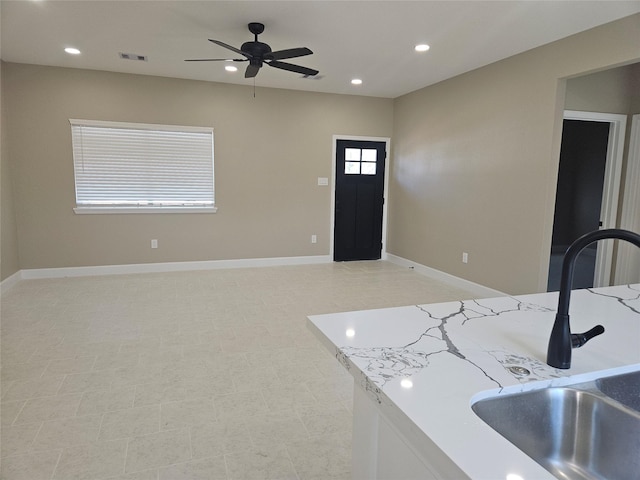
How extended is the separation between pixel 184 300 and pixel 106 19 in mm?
2805

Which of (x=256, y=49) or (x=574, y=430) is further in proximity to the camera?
(x=256, y=49)

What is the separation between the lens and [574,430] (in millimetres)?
986

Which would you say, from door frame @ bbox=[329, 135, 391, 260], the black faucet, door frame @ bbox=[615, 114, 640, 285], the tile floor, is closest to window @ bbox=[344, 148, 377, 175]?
door frame @ bbox=[329, 135, 391, 260]

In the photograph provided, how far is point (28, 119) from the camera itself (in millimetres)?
5055

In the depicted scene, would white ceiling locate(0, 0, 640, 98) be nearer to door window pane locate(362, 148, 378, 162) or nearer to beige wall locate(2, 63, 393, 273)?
beige wall locate(2, 63, 393, 273)

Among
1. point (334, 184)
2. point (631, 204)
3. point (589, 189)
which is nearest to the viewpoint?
point (631, 204)

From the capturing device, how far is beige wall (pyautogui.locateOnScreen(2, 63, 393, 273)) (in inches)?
202

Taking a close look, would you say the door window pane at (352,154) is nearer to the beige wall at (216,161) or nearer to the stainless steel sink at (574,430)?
the beige wall at (216,161)

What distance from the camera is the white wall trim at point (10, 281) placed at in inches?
182

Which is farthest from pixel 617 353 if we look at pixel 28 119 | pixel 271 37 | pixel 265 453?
pixel 28 119

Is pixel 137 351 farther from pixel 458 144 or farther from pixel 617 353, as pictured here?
pixel 458 144

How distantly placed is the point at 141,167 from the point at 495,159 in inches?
179

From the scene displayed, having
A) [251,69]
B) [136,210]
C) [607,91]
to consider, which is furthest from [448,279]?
[136,210]

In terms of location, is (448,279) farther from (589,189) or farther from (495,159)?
A: (589,189)
